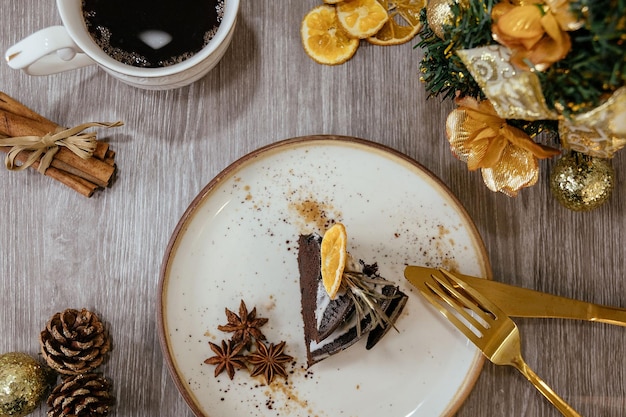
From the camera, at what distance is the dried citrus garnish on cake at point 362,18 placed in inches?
44.3

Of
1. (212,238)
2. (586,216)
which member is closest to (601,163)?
(586,216)

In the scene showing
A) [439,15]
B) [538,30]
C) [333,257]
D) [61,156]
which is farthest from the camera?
[61,156]

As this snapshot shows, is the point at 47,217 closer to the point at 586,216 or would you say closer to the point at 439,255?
the point at 439,255

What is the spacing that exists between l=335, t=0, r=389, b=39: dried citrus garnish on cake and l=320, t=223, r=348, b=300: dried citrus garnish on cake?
37cm

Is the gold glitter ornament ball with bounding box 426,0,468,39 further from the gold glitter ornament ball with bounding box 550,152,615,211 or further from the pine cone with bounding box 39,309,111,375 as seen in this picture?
→ the pine cone with bounding box 39,309,111,375

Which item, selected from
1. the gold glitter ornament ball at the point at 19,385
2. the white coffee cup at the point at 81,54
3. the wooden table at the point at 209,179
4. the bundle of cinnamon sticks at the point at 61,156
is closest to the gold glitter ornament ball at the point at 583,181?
the wooden table at the point at 209,179

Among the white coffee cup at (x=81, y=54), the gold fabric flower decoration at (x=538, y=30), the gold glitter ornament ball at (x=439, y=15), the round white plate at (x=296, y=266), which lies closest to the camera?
the gold fabric flower decoration at (x=538, y=30)

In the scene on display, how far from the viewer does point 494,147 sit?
0.95 m

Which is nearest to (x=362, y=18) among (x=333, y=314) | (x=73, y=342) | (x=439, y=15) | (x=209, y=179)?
(x=439, y=15)

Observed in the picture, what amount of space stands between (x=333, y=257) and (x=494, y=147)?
1.00 feet

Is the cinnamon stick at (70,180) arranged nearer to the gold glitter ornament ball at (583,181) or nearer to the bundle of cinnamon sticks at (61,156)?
the bundle of cinnamon sticks at (61,156)

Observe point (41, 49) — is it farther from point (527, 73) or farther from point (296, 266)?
point (527, 73)

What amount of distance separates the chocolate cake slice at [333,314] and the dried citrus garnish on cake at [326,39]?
1.11 feet

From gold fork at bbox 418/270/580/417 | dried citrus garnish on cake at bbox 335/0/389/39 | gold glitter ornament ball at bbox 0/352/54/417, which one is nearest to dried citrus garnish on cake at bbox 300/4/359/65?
dried citrus garnish on cake at bbox 335/0/389/39
